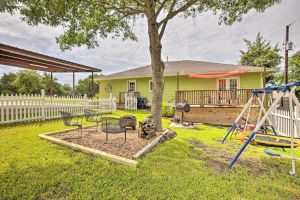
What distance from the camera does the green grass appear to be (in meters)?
2.57

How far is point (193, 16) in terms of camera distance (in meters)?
8.02

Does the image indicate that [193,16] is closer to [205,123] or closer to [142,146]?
[205,123]

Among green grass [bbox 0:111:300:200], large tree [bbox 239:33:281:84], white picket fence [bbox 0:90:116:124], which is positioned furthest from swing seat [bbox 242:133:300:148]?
large tree [bbox 239:33:281:84]

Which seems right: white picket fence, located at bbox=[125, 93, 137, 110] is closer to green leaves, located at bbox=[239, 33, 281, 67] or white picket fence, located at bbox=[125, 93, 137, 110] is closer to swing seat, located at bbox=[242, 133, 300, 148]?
swing seat, located at bbox=[242, 133, 300, 148]

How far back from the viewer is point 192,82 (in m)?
15.1

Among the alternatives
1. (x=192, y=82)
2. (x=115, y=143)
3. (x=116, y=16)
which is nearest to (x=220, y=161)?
(x=115, y=143)

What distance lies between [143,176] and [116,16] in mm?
7916

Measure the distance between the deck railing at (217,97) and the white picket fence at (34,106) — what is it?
23.2ft

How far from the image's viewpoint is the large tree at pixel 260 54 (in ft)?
84.9

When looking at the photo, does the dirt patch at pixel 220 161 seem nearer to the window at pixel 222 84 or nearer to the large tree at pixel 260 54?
the window at pixel 222 84

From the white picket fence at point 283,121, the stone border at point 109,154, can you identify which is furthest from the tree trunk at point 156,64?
the white picket fence at point 283,121

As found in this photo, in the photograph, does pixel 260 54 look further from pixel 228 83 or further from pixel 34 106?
pixel 34 106

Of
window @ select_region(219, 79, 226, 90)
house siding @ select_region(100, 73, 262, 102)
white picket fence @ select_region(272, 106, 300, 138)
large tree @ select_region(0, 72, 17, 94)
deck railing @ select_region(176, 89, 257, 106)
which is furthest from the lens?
large tree @ select_region(0, 72, 17, 94)

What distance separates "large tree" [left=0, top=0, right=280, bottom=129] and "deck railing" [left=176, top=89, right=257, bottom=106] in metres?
4.29
